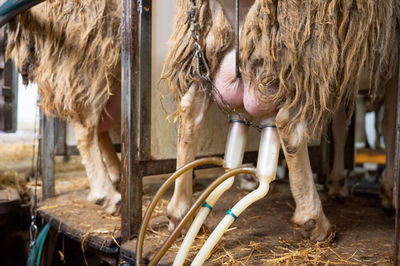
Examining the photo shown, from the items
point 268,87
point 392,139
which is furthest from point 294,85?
point 392,139

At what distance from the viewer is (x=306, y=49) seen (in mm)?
1220

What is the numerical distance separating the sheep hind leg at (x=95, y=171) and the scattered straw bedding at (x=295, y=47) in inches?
35.7

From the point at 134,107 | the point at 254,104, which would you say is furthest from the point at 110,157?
the point at 254,104

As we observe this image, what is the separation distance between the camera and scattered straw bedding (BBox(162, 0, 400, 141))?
1203 millimetres

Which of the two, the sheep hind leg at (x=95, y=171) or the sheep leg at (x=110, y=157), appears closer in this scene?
the sheep hind leg at (x=95, y=171)

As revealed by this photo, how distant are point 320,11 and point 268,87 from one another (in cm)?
34

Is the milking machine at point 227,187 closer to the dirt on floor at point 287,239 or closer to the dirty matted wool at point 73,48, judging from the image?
the dirt on floor at point 287,239

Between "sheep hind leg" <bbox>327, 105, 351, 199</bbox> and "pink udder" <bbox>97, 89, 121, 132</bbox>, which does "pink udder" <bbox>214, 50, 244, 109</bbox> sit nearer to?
"pink udder" <bbox>97, 89, 121, 132</bbox>

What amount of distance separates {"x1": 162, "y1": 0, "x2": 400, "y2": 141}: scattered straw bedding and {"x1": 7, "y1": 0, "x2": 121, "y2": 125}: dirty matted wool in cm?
71

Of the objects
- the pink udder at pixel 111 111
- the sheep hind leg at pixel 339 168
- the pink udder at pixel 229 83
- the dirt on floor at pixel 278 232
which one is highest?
the pink udder at pixel 229 83

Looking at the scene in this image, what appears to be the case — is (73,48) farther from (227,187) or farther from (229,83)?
(227,187)

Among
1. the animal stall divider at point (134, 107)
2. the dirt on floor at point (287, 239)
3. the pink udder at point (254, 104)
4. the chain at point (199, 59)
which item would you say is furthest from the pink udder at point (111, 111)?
the pink udder at point (254, 104)

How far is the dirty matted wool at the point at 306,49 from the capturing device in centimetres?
120

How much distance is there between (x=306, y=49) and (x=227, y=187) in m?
0.63
